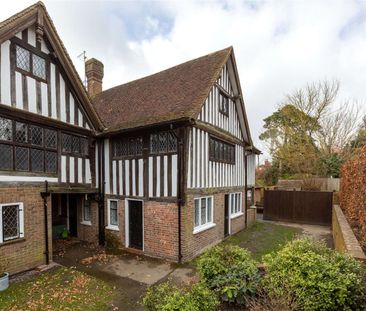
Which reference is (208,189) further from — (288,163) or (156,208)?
(288,163)

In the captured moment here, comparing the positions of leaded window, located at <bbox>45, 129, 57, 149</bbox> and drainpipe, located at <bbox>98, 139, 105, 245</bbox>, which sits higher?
leaded window, located at <bbox>45, 129, 57, 149</bbox>

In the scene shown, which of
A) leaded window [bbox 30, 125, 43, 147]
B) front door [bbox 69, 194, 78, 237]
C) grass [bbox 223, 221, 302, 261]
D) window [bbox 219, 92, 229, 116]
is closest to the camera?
leaded window [bbox 30, 125, 43, 147]

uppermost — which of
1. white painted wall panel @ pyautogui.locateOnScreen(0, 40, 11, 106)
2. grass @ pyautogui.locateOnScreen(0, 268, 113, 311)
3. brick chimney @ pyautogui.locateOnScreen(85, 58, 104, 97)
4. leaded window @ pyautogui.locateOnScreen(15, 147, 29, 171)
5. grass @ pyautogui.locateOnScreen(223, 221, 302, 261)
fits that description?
brick chimney @ pyautogui.locateOnScreen(85, 58, 104, 97)

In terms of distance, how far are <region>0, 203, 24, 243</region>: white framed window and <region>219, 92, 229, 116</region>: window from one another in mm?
9057

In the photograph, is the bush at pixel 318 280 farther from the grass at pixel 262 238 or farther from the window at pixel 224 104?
the window at pixel 224 104

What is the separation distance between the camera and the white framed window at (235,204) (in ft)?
43.2

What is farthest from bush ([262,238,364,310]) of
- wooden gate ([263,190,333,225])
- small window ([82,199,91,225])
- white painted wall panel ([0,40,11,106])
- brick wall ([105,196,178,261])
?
wooden gate ([263,190,333,225])

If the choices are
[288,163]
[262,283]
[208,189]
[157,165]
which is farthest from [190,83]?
[288,163]

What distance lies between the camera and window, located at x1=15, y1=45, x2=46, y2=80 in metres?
7.79

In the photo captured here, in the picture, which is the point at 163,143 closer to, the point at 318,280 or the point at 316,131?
the point at 318,280

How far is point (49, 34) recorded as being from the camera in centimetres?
852

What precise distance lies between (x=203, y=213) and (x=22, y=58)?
8773 mm

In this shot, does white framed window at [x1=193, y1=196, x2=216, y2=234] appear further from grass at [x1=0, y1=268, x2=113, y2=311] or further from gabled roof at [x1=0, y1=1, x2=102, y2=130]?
gabled roof at [x1=0, y1=1, x2=102, y2=130]

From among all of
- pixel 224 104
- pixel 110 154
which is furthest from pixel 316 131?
pixel 110 154
